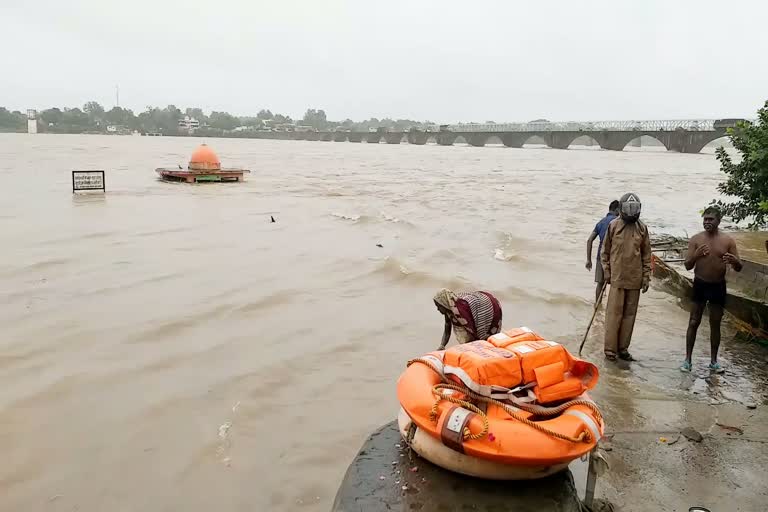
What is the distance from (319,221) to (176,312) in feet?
33.9

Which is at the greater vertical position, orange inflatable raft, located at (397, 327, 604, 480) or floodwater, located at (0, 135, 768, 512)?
orange inflatable raft, located at (397, 327, 604, 480)

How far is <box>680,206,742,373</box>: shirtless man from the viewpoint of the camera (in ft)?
19.9

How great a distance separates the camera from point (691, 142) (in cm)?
8381

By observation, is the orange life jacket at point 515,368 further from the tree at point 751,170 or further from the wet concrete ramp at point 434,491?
the tree at point 751,170

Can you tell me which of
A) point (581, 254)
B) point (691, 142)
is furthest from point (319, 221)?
point (691, 142)

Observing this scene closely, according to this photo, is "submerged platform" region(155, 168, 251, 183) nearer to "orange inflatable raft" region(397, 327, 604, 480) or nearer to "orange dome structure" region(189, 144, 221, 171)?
"orange dome structure" region(189, 144, 221, 171)

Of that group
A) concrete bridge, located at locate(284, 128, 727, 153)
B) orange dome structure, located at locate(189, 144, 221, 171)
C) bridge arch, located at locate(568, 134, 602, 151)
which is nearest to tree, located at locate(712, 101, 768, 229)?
orange dome structure, located at locate(189, 144, 221, 171)

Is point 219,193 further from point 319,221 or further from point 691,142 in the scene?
point 691,142

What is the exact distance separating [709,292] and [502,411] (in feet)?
13.4

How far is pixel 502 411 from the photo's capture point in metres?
3.36

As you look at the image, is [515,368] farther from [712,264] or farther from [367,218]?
[367,218]

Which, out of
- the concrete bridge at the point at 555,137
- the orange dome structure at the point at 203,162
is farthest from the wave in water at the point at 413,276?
the concrete bridge at the point at 555,137

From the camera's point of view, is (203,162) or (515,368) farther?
(203,162)

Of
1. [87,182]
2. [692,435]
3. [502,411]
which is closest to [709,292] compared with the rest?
[692,435]
